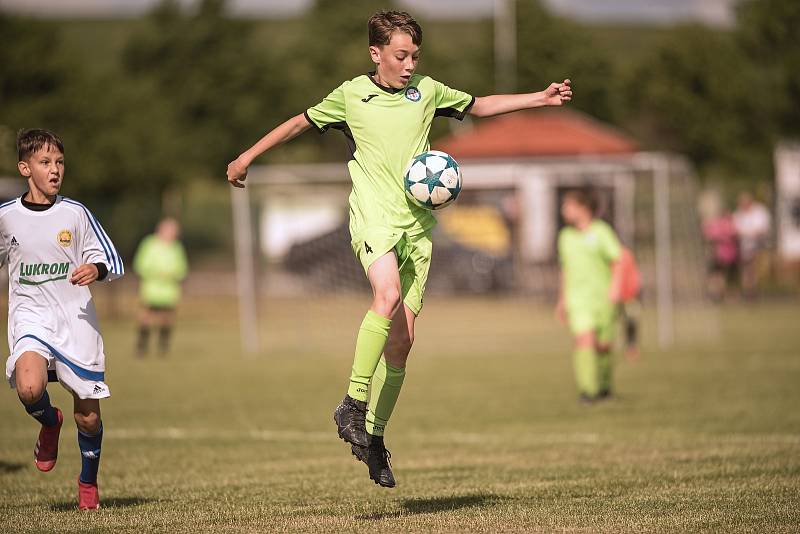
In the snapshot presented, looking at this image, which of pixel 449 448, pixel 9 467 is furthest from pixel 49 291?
pixel 449 448

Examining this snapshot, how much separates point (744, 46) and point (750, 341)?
18.5 meters

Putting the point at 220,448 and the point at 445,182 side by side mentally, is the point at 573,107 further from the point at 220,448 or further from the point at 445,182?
the point at 445,182

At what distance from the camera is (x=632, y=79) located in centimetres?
4931

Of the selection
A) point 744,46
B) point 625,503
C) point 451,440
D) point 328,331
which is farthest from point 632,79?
point 625,503

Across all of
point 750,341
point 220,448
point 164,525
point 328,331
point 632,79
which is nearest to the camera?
point 164,525

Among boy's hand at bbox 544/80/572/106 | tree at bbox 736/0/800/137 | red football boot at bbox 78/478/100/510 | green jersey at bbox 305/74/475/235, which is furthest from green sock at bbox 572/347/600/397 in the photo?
Answer: tree at bbox 736/0/800/137

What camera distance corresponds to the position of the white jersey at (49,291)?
686 cm

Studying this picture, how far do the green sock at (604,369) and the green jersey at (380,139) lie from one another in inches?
277

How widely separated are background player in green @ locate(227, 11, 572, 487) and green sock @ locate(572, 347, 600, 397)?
249 inches

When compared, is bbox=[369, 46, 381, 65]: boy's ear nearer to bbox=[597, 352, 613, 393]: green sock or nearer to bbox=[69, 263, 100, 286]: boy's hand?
bbox=[69, 263, 100, 286]: boy's hand

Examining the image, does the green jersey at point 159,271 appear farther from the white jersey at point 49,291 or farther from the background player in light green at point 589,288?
the white jersey at point 49,291

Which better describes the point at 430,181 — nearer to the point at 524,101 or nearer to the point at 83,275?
the point at 524,101

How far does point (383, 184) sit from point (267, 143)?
646mm

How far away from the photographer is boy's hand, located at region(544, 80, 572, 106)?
6.97 meters
